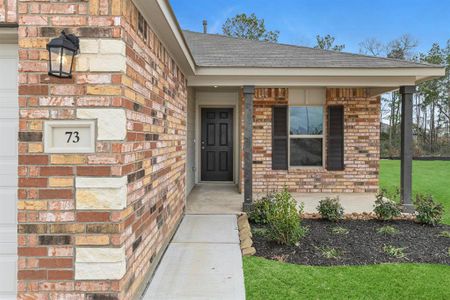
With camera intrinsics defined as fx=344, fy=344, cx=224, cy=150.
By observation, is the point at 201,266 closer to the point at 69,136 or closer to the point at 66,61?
the point at 69,136

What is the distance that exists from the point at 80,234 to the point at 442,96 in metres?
24.2

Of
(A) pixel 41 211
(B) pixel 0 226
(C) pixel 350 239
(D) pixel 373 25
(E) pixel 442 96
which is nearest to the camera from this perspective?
(A) pixel 41 211

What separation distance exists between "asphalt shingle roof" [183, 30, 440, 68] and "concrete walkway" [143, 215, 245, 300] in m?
2.78

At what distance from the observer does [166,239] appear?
4.07 meters

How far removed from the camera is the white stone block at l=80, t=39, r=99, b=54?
2.27 meters

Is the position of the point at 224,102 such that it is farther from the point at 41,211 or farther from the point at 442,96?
the point at 442,96

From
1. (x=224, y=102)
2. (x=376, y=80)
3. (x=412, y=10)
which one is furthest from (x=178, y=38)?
(x=412, y=10)

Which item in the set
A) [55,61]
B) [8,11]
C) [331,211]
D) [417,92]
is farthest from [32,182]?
[417,92]

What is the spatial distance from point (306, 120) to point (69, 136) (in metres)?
6.25

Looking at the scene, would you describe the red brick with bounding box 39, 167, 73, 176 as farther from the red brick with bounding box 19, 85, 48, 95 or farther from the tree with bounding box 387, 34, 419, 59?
the tree with bounding box 387, 34, 419, 59

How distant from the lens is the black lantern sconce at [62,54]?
2117 millimetres

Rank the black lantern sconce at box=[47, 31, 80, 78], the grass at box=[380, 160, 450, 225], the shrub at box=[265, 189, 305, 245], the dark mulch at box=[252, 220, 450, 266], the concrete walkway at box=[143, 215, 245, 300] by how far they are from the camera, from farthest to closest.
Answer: the grass at box=[380, 160, 450, 225]
the shrub at box=[265, 189, 305, 245]
the dark mulch at box=[252, 220, 450, 266]
the concrete walkway at box=[143, 215, 245, 300]
the black lantern sconce at box=[47, 31, 80, 78]

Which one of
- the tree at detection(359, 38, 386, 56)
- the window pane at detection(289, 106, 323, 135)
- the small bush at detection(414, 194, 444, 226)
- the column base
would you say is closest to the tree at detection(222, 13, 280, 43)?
the tree at detection(359, 38, 386, 56)

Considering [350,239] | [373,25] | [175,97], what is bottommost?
[350,239]
